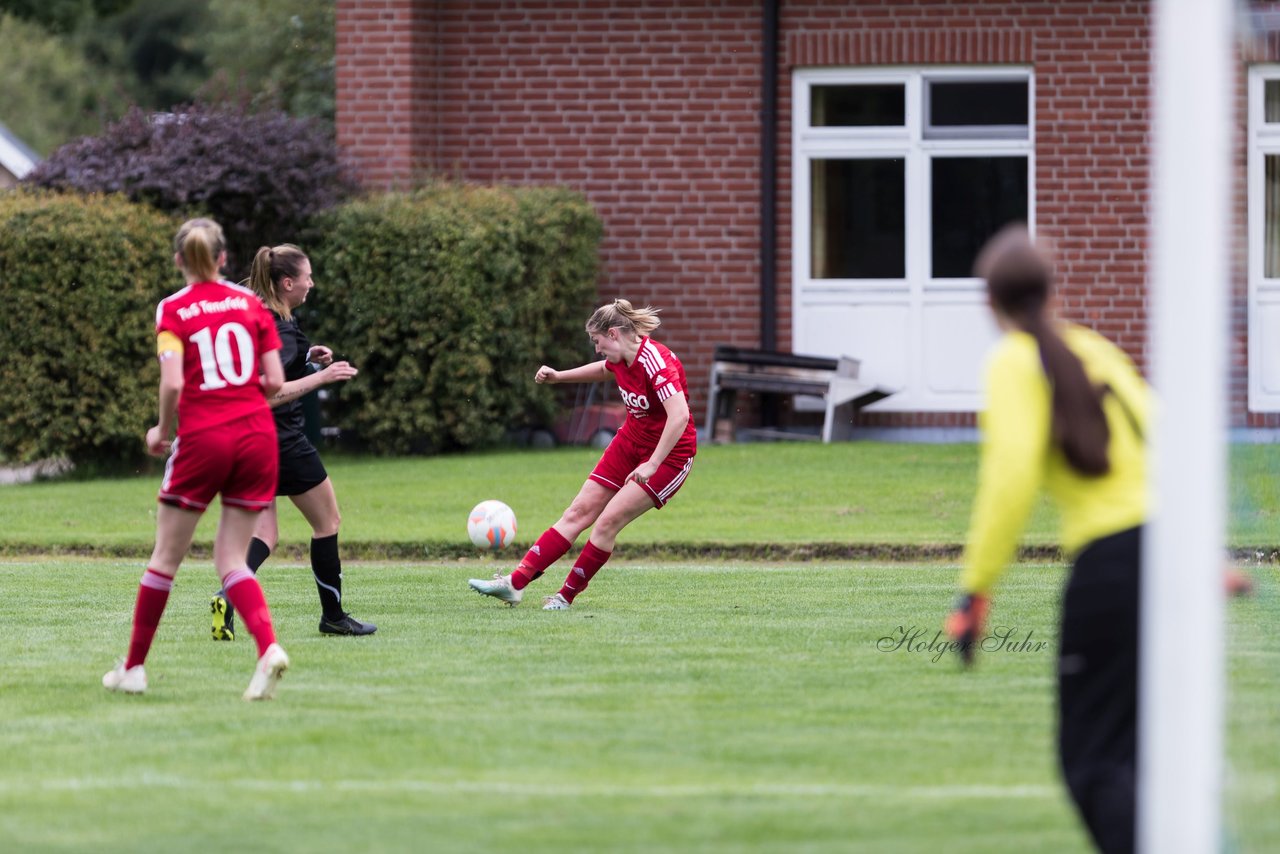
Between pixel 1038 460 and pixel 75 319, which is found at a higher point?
pixel 75 319

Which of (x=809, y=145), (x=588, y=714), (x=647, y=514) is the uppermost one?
(x=809, y=145)

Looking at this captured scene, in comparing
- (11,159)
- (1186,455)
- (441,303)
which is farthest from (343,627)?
(11,159)

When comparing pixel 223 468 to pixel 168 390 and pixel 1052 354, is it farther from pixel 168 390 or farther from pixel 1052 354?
pixel 1052 354

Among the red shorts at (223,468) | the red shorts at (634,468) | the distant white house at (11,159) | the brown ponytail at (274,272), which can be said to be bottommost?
the red shorts at (634,468)

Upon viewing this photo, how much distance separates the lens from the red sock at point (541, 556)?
10.6 m

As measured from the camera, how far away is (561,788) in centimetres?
633

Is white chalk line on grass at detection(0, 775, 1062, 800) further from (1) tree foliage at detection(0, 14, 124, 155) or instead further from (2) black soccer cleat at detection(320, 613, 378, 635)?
(1) tree foliage at detection(0, 14, 124, 155)

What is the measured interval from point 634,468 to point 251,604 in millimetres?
3306

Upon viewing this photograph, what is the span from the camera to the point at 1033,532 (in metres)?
13.8

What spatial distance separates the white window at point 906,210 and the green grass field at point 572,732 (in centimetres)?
889

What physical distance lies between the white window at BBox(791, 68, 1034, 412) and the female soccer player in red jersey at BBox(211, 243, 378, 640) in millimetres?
10556

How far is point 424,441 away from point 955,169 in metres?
5.78

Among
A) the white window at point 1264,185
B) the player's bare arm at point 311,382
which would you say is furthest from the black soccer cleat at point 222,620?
the white window at point 1264,185

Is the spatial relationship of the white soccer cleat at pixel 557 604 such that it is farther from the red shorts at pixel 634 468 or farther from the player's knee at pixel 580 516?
the red shorts at pixel 634 468
